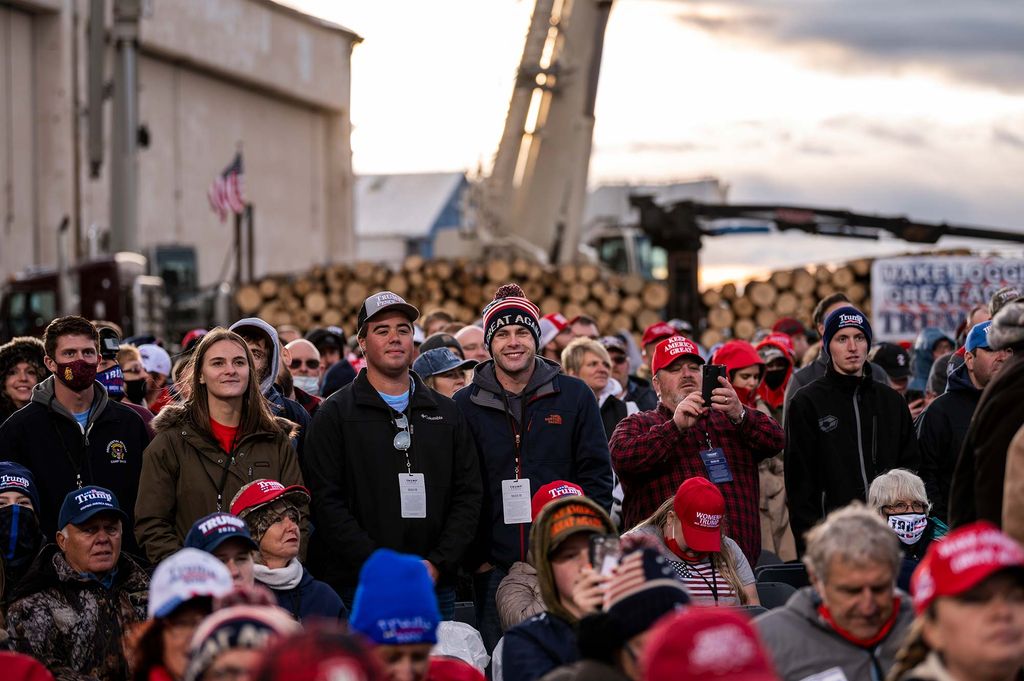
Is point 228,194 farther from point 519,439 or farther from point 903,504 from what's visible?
point 903,504

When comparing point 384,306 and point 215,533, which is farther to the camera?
point 384,306

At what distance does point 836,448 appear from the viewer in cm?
815

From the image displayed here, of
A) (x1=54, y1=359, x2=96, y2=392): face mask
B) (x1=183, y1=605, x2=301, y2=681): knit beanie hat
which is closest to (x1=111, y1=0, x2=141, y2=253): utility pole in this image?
(x1=54, y1=359, x2=96, y2=392): face mask

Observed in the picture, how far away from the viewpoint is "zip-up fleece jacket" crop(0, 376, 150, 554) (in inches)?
300

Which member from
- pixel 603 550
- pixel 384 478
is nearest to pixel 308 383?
pixel 384 478

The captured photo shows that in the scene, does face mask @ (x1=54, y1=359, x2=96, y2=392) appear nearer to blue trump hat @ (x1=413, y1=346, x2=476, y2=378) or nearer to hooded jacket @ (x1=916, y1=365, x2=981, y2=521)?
blue trump hat @ (x1=413, y1=346, x2=476, y2=378)

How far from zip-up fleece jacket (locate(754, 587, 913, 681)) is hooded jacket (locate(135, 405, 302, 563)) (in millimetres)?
2712

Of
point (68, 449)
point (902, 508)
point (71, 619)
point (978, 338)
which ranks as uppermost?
point (978, 338)

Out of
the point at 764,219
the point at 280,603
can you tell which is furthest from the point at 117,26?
the point at 280,603

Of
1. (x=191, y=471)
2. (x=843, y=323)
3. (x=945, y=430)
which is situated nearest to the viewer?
(x=191, y=471)

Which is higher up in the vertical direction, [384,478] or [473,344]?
[473,344]

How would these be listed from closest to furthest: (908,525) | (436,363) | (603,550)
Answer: (603,550) < (908,525) < (436,363)

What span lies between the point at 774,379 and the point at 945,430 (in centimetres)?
261

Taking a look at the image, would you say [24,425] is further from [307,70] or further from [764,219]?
[307,70]
